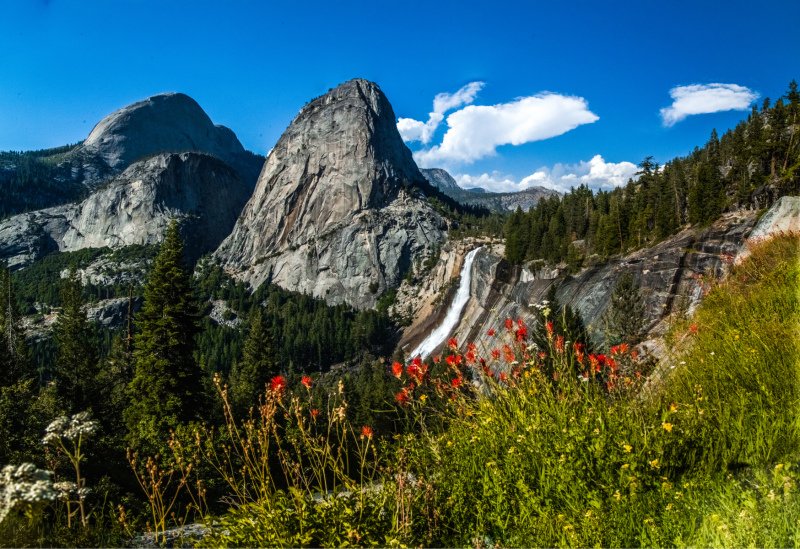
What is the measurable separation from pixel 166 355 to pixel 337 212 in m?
154

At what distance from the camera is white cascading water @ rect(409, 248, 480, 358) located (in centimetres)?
8386

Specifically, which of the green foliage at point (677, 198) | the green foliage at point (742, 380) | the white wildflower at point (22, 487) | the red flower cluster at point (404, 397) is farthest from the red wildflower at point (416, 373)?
the green foliage at point (677, 198)

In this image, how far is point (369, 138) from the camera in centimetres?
17712

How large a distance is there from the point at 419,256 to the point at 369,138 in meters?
56.3

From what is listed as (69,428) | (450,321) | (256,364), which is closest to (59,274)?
(450,321)

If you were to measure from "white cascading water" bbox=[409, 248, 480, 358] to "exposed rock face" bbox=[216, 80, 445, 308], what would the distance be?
5573 cm

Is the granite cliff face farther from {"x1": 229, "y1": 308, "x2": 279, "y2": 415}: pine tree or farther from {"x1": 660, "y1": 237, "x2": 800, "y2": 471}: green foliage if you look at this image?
{"x1": 229, "y1": 308, "x2": 279, "y2": 415}: pine tree

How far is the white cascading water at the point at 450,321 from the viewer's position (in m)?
83.9

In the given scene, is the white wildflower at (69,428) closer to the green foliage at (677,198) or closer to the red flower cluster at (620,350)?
the red flower cluster at (620,350)

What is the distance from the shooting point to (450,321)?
8662 centimetres

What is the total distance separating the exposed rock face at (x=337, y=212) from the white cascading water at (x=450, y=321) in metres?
55.7

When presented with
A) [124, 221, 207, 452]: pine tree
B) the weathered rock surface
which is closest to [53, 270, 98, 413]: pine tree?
[124, 221, 207, 452]: pine tree

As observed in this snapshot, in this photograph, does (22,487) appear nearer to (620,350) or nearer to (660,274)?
(620,350)

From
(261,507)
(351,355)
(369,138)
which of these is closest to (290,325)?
(351,355)
